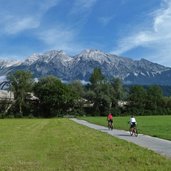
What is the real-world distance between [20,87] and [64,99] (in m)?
14.5

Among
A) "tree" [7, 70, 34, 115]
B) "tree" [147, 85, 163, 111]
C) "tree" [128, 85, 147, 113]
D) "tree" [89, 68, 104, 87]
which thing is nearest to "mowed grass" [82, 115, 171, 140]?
"tree" [7, 70, 34, 115]

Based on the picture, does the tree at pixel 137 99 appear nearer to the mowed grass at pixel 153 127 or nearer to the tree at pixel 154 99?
the tree at pixel 154 99

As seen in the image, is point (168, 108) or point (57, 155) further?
point (168, 108)

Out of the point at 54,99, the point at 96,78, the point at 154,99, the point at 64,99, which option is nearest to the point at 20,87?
the point at 54,99

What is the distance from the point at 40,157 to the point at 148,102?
442 ft

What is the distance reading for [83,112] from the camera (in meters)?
136

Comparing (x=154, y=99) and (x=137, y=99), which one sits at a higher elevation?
(x=154, y=99)

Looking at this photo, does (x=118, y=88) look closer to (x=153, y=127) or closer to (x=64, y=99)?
(x=64, y=99)

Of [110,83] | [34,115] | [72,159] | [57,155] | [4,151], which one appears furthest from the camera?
[110,83]

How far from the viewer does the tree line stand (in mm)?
130875

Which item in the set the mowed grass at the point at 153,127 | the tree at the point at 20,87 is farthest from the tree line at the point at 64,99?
the mowed grass at the point at 153,127

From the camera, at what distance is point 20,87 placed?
132 meters

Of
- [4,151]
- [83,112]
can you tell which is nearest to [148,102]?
[83,112]

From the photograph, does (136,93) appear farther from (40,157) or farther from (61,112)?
(40,157)
